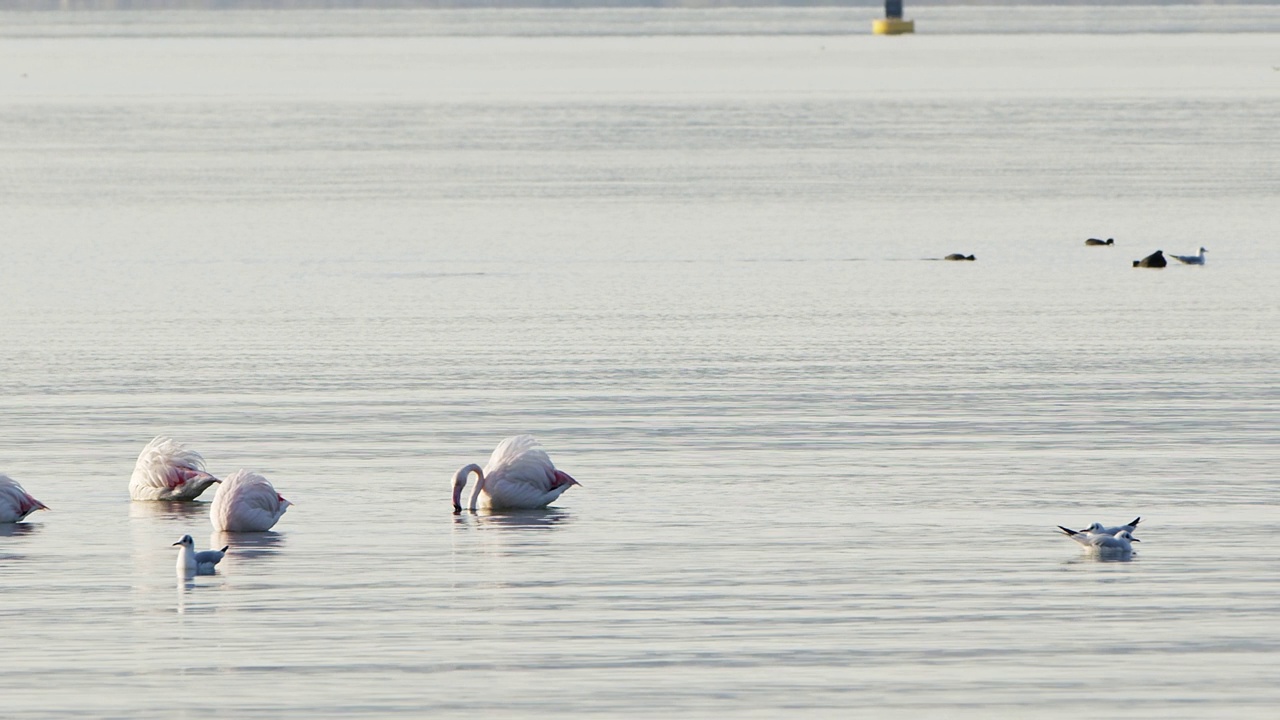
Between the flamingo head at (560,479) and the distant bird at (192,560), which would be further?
the flamingo head at (560,479)

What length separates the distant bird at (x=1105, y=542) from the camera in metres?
15.4

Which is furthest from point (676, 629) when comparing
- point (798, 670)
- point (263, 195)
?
point (263, 195)

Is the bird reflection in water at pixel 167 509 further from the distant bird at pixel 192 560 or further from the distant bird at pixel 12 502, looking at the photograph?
the distant bird at pixel 192 560

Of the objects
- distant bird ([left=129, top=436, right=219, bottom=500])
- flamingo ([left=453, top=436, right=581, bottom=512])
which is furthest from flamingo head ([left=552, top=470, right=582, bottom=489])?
distant bird ([left=129, top=436, right=219, bottom=500])

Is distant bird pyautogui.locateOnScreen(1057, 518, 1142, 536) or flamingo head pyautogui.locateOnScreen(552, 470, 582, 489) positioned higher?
flamingo head pyautogui.locateOnScreen(552, 470, 582, 489)

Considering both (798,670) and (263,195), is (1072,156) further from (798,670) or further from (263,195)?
(798,670)

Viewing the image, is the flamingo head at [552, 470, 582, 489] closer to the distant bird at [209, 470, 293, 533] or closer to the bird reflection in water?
the distant bird at [209, 470, 293, 533]

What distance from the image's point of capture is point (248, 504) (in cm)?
1644

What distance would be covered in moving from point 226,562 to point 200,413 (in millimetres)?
5860

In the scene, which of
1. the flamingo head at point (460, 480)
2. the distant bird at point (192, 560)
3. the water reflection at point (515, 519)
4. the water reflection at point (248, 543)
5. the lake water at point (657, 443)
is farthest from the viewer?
the water reflection at point (515, 519)

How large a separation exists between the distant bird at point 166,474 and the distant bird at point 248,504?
998 millimetres

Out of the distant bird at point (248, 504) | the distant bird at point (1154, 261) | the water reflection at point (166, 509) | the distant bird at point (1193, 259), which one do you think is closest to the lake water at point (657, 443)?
the water reflection at point (166, 509)

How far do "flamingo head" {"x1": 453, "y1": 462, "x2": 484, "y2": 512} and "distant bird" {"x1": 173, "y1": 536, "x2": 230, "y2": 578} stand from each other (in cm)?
198

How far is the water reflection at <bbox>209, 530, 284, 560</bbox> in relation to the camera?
1603 cm
